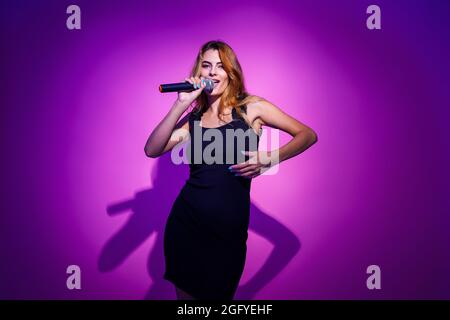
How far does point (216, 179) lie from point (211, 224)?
18cm

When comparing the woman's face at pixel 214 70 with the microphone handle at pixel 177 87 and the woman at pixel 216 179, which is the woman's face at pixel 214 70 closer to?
the woman at pixel 216 179

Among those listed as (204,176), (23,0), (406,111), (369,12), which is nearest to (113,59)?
(23,0)

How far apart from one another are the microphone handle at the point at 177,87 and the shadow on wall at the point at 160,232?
0.89 meters

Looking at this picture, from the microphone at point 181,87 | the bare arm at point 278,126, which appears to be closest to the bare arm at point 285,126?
the bare arm at point 278,126

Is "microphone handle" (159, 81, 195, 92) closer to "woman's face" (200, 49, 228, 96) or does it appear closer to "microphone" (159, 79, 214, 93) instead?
"microphone" (159, 79, 214, 93)

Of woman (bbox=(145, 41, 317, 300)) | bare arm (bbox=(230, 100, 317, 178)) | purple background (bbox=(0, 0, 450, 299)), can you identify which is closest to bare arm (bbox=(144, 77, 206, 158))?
woman (bbox=(145, 41, 317, 300))

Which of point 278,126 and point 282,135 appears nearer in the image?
point 278,126

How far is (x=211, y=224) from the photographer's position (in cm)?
162

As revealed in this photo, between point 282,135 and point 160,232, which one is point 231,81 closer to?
point 282,135

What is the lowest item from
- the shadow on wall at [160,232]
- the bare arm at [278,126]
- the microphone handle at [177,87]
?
the shadow on wall at [160,232]

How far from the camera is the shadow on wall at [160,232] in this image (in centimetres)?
243

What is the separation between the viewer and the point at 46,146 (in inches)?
93.4

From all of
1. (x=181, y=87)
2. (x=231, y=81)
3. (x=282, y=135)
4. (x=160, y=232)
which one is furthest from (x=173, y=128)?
(x=160, y=232)
